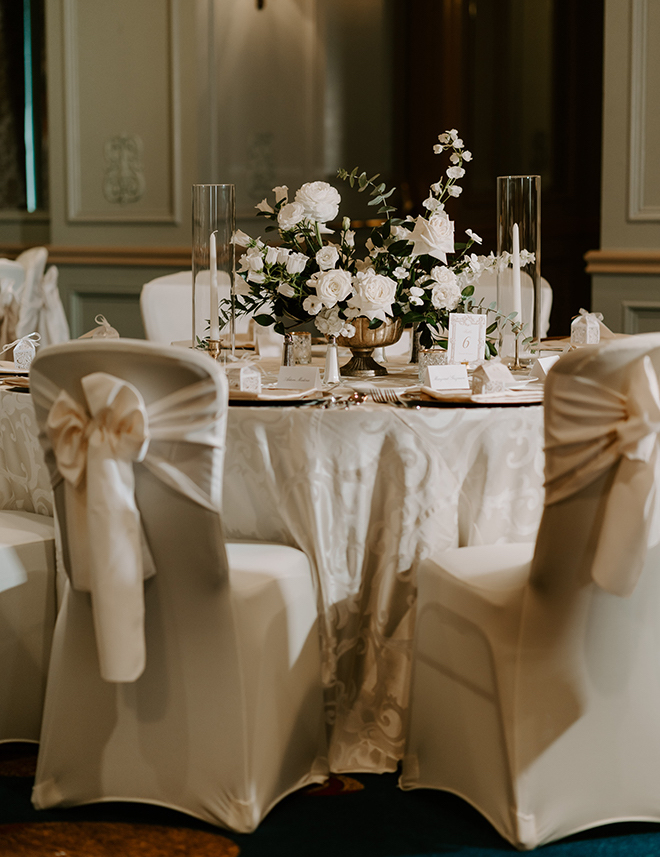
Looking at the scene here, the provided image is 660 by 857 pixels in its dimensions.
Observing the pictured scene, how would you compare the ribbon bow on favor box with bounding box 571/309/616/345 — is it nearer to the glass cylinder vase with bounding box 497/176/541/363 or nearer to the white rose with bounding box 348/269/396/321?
the glass cylinder vase with bounding box 497/176/541/363

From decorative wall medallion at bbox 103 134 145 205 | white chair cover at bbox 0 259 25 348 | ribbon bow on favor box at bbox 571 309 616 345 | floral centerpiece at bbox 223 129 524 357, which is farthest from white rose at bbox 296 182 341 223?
decorative wall medallion at bbox 103 134 145 205

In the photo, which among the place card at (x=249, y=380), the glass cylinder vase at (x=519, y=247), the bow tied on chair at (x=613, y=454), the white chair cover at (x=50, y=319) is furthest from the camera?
the white chair cover at (x=50, y=319)

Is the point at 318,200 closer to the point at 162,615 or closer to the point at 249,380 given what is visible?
the point at 249,380

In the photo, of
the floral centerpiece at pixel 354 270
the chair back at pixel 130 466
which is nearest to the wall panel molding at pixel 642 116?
the floral centerpiece at pixel 354 270

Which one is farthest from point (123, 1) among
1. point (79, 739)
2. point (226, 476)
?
point (79, 739)

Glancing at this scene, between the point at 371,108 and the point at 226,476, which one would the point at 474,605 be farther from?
the point at 371,108

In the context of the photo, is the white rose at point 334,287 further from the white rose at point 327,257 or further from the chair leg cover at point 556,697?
the chair leg cover at point 556,697

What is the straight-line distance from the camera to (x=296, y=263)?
213 cm

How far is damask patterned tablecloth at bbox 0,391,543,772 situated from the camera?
188cm

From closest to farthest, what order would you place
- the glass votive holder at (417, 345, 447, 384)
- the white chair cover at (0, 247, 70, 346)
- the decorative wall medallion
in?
the glass votive holder at (417, 345, 447, 384), the white chair cover at (0, 247, 70, 346), the decorative wall medallion

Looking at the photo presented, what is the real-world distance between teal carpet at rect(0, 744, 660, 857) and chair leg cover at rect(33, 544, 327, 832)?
0.12 ft

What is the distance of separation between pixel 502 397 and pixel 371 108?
12.6 feet

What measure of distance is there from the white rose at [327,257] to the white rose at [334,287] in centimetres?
2

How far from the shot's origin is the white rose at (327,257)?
6.91 ft
